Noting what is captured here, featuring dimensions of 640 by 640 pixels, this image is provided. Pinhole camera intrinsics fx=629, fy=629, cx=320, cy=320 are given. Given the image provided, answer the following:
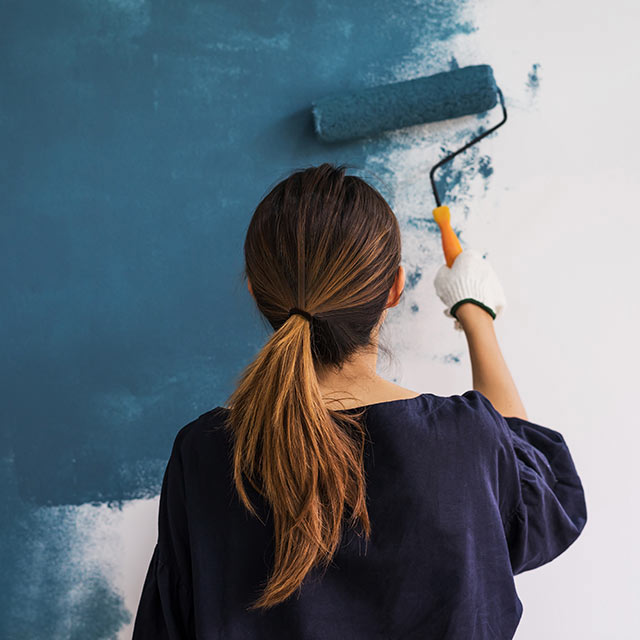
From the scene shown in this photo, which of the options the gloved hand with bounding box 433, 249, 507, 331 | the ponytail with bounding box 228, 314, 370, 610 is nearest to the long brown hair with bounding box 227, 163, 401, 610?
the ponytail with bounding box 228, 314, 370, 610

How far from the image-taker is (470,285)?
948 mm

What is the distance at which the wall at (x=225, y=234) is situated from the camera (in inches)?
41.4

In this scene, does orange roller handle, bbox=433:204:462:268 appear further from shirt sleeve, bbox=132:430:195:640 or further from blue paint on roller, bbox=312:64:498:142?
shirt sleeve, bbox=132:430:195:640

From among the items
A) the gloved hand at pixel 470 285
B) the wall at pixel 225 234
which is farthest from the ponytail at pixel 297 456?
the wall at pixel 225 234

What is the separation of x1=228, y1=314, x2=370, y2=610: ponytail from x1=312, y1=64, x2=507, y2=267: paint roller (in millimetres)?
427

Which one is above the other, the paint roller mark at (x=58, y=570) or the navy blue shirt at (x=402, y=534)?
the paint roller mark at (x=58, y=570)

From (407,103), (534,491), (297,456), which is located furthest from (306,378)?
(407,103)

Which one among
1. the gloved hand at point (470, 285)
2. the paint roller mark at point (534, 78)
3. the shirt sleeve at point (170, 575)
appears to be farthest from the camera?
the paint roller mark at point (534, 78)

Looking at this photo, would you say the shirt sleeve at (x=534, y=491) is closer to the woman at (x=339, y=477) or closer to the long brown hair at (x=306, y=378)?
the woman at (x=339, y=477)

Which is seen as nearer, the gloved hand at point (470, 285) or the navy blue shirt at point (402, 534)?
the navy blue shirt at point (402, 534)

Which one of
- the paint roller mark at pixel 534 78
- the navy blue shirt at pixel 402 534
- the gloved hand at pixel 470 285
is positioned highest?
the paint roller mark at pixel 534 78

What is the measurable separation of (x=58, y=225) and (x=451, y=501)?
0.84m

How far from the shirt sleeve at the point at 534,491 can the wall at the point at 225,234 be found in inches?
11.2

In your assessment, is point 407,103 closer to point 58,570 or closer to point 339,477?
point 339,477
